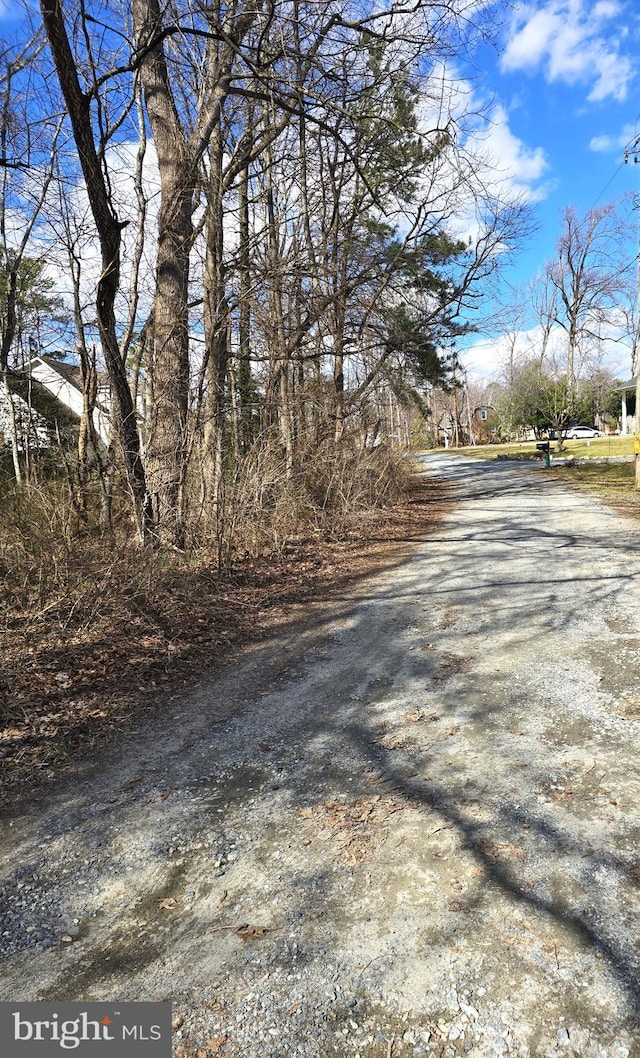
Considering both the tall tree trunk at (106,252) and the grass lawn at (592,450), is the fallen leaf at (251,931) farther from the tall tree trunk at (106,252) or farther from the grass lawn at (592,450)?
the grass lawn at (592,450)

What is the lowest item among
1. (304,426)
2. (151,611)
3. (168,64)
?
(151,611)

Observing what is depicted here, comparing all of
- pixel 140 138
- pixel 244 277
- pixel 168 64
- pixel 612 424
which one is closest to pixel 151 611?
pixel 244 277

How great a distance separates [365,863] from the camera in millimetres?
2588

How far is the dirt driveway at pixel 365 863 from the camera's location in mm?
1916

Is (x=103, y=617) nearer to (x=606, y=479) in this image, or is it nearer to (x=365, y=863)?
(x=365, y=863)

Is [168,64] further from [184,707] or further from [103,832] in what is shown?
[103,832]

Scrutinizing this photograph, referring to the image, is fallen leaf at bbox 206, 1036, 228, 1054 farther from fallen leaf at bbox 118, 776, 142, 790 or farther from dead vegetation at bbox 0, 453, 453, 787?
dead vegetation at bbox 0, 453, 453, 787

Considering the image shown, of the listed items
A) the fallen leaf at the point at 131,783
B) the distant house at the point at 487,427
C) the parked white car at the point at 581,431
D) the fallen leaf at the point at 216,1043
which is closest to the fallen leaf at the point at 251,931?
the fallen leaf at the point at 216,1043

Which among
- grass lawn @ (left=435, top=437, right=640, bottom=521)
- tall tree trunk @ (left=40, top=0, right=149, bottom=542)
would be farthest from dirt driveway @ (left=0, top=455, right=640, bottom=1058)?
grass lawn @ (left=435, top=437, right=640, bottom=521)

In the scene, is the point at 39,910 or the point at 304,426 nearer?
the point at 39,910

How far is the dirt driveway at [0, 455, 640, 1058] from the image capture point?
192cm

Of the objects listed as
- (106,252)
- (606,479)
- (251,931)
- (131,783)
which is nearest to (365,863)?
(251,931)

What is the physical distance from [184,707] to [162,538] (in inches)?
119

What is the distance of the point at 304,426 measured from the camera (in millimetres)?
11180
